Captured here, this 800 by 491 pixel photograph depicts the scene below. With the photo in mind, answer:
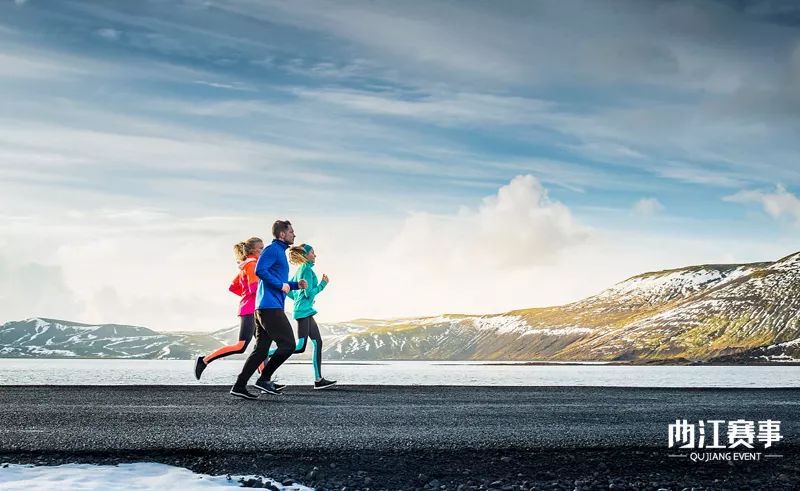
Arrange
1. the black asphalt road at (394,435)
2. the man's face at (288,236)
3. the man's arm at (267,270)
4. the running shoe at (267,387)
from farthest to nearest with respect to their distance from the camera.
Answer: the running shoe at (267,387), the man's face at (288,236), the man's arm at (267,270), the black asphalt road at (394,435)

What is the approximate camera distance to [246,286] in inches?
624

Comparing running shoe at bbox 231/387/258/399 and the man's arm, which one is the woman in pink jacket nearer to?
running shoe at bbox 231/387/258/399

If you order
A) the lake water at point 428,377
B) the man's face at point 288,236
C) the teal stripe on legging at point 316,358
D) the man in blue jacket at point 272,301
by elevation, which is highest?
the man's face at point 288,236

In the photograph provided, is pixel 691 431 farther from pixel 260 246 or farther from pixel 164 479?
pixel 260 246

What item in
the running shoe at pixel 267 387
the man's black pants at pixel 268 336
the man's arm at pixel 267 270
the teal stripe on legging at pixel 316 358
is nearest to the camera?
the man's arm at pixel 267 270

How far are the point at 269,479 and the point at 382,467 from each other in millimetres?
1158

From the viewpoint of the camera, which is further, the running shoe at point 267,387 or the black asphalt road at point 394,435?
the running shoe at point 267,387

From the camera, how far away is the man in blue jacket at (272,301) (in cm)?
1295

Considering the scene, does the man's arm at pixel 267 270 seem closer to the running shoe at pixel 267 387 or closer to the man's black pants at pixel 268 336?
the man's black pants at pixel 268 336

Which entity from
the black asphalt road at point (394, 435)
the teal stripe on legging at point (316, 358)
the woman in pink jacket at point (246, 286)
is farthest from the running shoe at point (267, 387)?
the teal stripe on legging at point (316, 358)

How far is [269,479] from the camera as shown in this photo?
629 cm

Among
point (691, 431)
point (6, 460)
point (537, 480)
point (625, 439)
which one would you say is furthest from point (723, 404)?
point (6, 460)

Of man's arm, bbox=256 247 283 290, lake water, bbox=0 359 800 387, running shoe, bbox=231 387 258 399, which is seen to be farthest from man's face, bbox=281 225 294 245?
lake water, bbox=0 359 800 387

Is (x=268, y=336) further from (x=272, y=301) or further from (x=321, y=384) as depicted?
(x=321, y=384)
